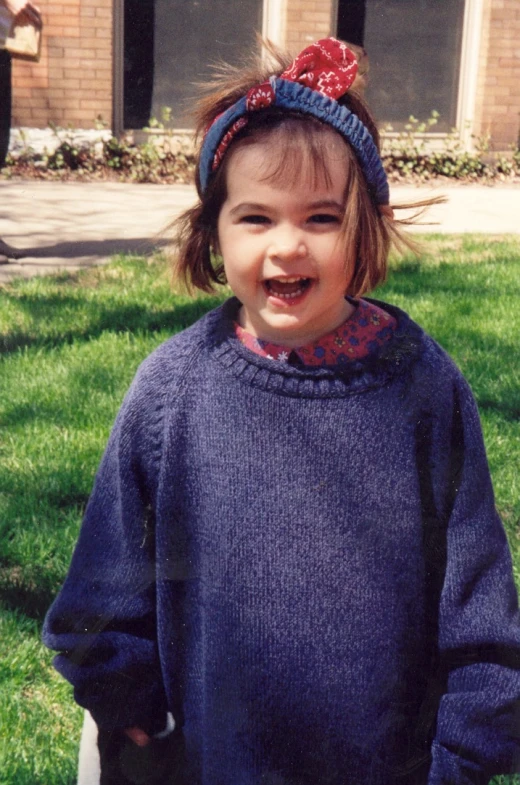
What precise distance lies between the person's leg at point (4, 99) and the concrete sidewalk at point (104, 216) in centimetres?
65

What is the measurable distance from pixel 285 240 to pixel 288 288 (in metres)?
0.08

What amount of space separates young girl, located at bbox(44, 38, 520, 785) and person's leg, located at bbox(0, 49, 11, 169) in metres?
4.94

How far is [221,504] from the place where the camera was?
1.56 metres

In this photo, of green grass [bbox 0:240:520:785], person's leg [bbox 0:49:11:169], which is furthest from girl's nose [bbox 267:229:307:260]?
person's leg [bbox 0:49:11:169]

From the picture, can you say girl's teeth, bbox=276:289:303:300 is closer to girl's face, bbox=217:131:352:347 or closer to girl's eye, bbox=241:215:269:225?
girl's face, bbox=217:131:352:347

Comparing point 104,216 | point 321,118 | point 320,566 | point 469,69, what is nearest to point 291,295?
point 321,118

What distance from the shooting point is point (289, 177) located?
1527 millimetres

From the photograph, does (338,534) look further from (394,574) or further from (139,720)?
(139,720)

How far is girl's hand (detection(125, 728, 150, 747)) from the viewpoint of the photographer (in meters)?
1.69

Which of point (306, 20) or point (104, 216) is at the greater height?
point (306, 20)

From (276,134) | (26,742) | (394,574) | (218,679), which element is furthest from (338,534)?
(26,742)

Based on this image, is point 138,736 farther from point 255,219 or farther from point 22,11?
point 22,11

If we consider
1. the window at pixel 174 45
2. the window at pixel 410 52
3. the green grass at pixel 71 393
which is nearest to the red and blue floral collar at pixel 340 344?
the green grass at pixel 71 393

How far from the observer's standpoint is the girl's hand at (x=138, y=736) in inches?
66.4
